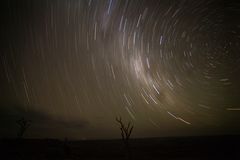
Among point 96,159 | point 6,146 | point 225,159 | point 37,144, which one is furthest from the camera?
point 37,144

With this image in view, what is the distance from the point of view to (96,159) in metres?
35.0

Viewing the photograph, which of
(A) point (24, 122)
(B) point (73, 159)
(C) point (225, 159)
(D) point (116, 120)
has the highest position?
(A) point (24, 122)

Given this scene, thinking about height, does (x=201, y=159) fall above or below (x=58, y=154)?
below

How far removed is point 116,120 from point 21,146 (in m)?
20.7

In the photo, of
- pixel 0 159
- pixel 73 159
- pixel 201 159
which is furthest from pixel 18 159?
pixel 201 159

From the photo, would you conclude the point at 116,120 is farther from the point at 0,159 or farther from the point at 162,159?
the point at 0,159

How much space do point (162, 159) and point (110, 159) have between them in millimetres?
7983

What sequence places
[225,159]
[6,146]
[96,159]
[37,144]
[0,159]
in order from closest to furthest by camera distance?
[0,159]
[225,159]
[96,159]
[6,146]
[37,144]

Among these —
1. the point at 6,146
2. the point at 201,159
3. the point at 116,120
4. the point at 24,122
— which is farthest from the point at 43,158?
the point at 201,159

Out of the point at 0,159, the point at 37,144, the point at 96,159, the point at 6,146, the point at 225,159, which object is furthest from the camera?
the point at 37,144

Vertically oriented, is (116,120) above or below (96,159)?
above

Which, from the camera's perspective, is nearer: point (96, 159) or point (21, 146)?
point (96, 159)

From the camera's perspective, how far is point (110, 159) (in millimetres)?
35938

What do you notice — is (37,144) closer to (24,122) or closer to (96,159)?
(24,122)
